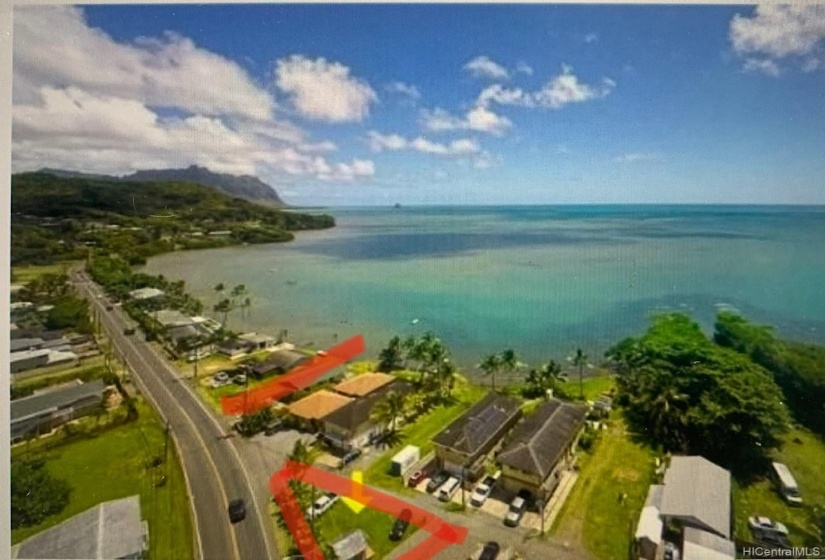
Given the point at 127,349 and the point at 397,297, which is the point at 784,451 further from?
the point at 127,349

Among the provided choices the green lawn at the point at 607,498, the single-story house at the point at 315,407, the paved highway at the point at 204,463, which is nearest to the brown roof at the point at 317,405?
the single-story house at the point at 315,407

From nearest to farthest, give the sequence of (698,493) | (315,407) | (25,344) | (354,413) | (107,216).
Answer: (698,493)
(354,413)
(315,407)
(25,344)
(107,216)

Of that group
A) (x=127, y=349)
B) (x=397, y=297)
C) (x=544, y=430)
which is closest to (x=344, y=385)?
(x=397, y=297)

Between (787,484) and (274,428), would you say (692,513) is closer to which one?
(787,484)

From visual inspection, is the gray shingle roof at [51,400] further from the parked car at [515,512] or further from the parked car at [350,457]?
the parked car at [515,512]

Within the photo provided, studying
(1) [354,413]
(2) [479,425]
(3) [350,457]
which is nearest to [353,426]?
(1) [354,413]

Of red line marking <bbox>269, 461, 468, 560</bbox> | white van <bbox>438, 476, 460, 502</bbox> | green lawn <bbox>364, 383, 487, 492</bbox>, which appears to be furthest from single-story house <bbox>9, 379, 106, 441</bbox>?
white van <bbox>438, 476, 460, 502</bbox>

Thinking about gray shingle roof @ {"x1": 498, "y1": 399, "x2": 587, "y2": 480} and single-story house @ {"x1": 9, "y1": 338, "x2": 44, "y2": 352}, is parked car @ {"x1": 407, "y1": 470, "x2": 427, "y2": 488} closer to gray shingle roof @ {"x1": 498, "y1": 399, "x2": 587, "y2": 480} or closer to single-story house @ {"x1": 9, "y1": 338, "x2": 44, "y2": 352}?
gray shingle roof @ {"x1": 498, "y1": 399, "x2": 587, "y2": 480}
